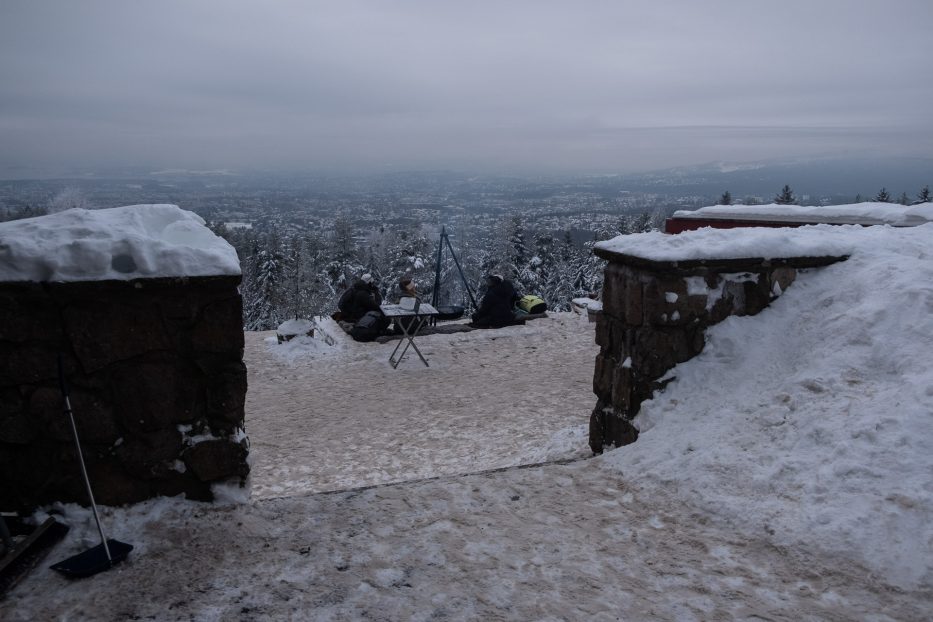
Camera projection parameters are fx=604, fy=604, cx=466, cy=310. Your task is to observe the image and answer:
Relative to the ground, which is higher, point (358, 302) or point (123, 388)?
point (123, 388)

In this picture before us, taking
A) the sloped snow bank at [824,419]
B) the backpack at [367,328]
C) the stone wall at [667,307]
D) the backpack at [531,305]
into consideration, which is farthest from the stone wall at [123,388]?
the backpack at [531,305]

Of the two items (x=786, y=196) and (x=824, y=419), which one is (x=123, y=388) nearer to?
(x=824, y=419)

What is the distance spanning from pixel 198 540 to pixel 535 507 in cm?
154

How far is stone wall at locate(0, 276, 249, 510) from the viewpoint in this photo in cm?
261

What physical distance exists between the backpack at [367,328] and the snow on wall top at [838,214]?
6.20m

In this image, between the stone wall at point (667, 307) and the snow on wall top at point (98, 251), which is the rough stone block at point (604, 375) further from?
the snow on wall top at point (98, 251)

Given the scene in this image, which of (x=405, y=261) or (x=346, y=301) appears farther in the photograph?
(x=405, y=261)

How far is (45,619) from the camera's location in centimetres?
210

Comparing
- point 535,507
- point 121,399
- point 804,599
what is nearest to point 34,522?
point 121,399

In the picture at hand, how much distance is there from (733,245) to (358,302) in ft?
24.9

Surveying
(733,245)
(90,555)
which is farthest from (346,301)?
(90,555)

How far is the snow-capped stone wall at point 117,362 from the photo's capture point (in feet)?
8.52

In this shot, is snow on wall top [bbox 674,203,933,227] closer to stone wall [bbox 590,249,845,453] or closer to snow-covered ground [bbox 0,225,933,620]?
snow-covered ground [bbox 0,225,933,620]

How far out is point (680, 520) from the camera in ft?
9.17
